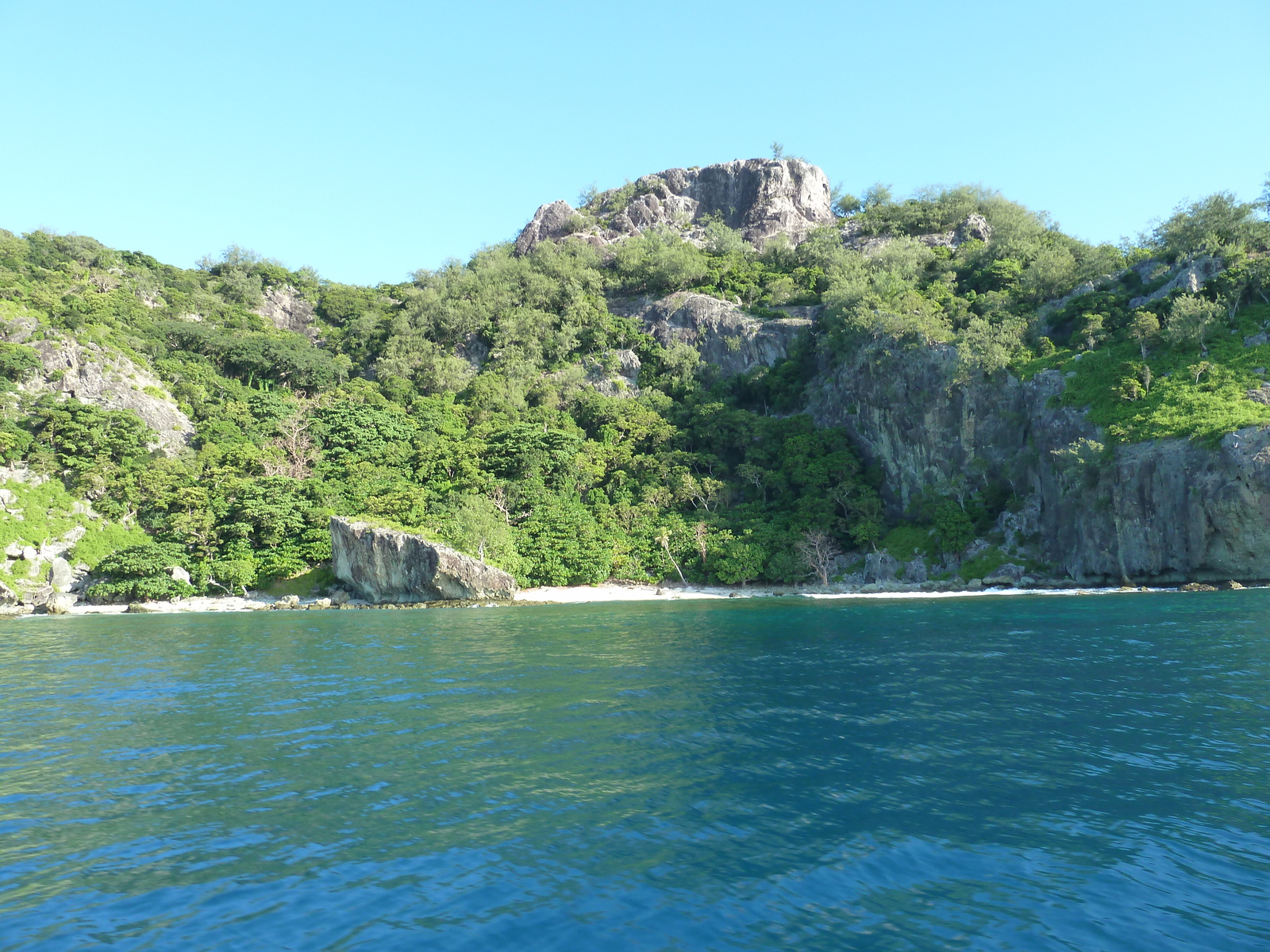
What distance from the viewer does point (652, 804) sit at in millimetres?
11539

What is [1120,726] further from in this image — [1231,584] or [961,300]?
[961,300]

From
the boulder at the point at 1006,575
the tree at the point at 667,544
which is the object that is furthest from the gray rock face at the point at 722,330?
the boulder at the point at 1006,575

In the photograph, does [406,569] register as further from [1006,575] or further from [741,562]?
[1006,575]

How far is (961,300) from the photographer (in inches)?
3063

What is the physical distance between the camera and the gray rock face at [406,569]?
56906 mm

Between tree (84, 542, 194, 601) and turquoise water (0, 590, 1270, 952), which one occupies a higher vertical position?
tree (84, 542, 194, 601)

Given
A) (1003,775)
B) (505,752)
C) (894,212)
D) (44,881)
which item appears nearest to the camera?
→ (44,881)

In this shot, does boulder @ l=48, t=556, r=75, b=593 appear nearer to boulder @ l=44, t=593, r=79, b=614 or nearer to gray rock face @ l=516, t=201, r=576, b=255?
boulder @ l=44, t=593, r=79, b=614

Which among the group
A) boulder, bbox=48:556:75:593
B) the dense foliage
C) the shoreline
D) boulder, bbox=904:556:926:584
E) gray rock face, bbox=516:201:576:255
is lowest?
the shoreline

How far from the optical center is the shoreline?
5209 centimetres

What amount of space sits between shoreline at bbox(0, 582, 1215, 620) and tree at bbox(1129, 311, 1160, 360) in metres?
20.0

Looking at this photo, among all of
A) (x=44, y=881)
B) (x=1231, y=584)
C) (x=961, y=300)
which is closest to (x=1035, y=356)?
(x=961, y=300)

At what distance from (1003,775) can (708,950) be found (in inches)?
311

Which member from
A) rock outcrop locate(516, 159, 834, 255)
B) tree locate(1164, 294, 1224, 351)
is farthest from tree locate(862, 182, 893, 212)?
tree locate(1164, 294, 1224, 351)
